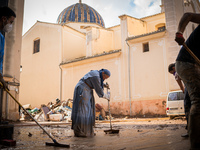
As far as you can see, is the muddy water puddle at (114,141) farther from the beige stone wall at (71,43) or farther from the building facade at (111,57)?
the beige stone wall at (71,43)

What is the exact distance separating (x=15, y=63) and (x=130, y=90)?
917 centimetres

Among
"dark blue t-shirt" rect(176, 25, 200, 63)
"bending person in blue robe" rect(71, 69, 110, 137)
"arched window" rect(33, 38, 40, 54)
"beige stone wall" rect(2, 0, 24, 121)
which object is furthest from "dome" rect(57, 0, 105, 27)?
"dark blue t-shirt" rect(176, 25, 200, 63)

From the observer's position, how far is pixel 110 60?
1877 cm

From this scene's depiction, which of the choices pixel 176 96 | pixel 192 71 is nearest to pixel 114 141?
pixel 192 71

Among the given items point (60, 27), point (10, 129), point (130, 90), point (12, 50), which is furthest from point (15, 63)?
point (60, 27)

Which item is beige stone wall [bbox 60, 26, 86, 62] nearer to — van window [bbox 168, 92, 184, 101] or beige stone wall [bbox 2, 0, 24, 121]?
beige stone wall [bbox 2, 0, 24, 121]

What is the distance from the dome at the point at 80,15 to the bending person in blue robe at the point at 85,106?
Answer: 23363 millimetres

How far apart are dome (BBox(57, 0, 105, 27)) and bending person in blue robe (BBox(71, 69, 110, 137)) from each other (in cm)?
2336

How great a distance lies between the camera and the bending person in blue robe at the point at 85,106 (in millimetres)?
4922

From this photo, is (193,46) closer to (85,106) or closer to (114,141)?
(114,141)

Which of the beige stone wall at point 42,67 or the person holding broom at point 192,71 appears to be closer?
the person holding broom at point 192,71

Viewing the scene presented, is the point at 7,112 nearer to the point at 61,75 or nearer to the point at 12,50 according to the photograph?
the point at 12,50

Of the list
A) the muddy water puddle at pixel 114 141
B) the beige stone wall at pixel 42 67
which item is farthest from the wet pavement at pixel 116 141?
the beige stone wall at pixel 42 67

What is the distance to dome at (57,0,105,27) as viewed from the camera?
27650 mm
